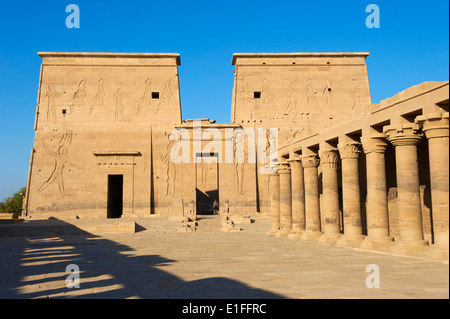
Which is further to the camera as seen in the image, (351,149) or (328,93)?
(328,93)

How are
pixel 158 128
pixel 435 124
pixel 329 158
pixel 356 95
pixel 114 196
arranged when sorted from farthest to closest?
pixel 114 196 → pixel 356 95 → pixel 158 128 → pixel 329 158 → pixel 435 124

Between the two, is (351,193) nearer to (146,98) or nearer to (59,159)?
(146,98)

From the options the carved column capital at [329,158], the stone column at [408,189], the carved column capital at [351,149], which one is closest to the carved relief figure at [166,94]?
the carved column capital at [329,158]

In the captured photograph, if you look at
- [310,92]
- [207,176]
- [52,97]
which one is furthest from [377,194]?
[52,97]

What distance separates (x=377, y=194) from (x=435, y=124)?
2747mm

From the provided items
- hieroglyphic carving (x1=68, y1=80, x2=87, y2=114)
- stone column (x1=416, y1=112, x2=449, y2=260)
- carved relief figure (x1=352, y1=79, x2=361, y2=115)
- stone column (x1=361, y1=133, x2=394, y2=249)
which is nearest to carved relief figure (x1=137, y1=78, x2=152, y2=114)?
hieroglyphic carving (x1=68, y1=80, x2=87, y2=114)

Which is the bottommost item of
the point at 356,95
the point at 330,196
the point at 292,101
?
the point at 330,196

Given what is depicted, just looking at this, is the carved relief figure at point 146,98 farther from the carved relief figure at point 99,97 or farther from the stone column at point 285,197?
the stone column at point 285,197

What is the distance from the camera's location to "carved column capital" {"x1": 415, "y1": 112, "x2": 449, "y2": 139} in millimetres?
8375

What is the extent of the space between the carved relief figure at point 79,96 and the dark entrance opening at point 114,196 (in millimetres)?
6226

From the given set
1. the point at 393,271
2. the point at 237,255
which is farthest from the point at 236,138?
the point at 393,271

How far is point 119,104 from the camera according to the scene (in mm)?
30312

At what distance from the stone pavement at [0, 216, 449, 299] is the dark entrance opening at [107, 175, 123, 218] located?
18.8m

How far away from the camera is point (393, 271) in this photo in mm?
6887
